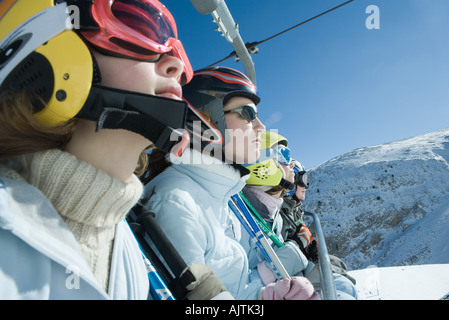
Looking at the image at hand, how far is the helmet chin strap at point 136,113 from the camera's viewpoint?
1008mm

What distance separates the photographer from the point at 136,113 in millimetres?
1053

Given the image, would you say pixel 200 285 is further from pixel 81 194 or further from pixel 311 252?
pixel 311 252

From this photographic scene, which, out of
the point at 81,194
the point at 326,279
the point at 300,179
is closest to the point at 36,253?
the point at 81,194

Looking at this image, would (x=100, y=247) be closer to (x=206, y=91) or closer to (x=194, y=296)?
(x=194, y=296)

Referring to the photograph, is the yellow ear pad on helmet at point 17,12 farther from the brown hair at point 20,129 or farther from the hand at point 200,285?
the hand at point 200,285

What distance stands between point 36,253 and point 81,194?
237 millimetres

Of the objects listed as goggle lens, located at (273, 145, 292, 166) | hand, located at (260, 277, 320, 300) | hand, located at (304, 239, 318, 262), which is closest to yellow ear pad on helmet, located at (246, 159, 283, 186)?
goggle lens, located at (273, 145, 292, 166)

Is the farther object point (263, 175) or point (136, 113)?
point (263, 175)

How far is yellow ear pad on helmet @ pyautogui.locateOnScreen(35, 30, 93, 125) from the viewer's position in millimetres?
964

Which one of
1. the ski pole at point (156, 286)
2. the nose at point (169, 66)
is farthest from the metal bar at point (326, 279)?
the nose at point (169, 66)

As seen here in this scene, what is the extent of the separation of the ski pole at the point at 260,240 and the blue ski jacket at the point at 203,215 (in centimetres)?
22

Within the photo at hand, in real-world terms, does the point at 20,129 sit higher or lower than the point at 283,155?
higher

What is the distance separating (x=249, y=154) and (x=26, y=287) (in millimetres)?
2059

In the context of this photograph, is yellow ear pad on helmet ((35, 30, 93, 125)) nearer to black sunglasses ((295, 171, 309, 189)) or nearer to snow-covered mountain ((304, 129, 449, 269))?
black sunglasses ((295, 171, 309, 189))
